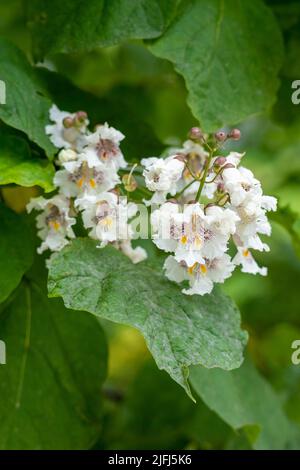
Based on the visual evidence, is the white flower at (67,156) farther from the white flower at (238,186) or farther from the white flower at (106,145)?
the white flower at (238,186)

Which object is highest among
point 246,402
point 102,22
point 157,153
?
point 102,22

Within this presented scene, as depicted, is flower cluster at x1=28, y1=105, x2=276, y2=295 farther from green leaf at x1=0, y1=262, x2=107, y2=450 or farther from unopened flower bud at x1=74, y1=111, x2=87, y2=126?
green leaf at x1=0, y1=262, x2=107, y2=450

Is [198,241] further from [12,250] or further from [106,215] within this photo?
[12,250]

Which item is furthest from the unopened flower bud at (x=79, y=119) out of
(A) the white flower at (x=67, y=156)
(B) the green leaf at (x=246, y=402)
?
(B) the green leaf at (x=246, y=402)

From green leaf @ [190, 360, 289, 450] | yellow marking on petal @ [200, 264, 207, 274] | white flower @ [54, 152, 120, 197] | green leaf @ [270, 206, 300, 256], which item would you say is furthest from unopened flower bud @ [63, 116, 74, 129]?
green leaf @ [190, 360, 289, 450]

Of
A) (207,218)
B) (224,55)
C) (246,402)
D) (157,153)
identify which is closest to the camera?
(207,218)

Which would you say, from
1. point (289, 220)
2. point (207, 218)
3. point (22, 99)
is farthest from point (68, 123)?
point (289, 220)

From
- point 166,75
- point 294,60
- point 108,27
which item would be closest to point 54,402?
point 108,27

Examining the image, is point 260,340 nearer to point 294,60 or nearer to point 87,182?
point 294,60
